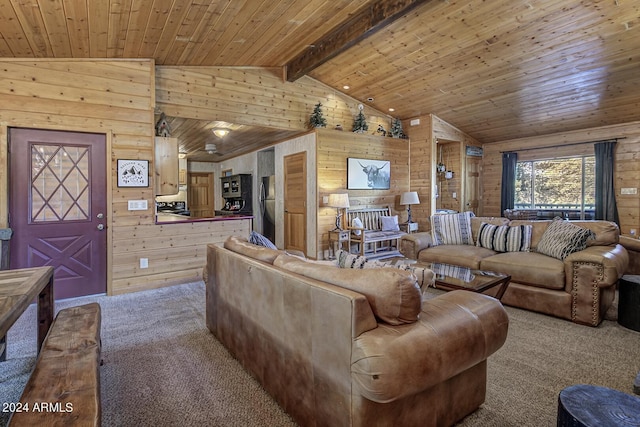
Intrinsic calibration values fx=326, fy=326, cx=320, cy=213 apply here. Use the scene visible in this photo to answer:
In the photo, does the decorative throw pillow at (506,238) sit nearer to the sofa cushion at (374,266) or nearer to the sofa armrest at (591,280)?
the sofa armrest at (591,280)

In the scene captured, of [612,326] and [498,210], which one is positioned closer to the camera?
[612,326]

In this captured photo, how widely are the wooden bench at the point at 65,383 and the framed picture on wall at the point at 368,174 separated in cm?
527

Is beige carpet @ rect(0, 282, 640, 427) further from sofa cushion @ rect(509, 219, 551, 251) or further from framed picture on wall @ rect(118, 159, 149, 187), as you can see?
framed picture on wall @ rect(118, 159, 149, 187)

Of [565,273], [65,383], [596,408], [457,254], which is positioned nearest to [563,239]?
[565,273]

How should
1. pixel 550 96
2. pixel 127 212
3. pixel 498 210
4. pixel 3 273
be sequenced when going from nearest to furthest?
pixel 3 273
pixel 127 212
pixel 550 96
pixel 498 210

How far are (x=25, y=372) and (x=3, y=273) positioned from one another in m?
0.70

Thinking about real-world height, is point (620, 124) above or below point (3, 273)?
above

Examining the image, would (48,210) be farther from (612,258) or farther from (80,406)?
(612,258)

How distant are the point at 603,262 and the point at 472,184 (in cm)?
568

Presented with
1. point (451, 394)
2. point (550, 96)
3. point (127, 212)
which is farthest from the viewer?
point (550, 96)

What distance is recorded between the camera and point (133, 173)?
4184mm

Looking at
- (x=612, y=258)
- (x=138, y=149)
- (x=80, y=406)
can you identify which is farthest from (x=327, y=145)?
(x=80, y=406)

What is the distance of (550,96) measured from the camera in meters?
5.70

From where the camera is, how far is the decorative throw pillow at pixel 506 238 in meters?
4.03
